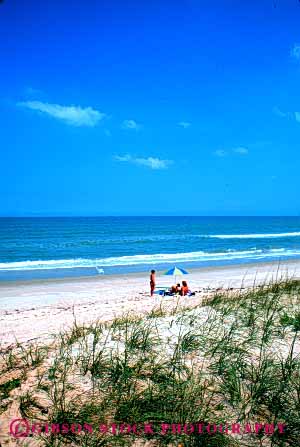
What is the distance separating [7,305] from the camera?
45.1 ft

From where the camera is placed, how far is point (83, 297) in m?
15.2

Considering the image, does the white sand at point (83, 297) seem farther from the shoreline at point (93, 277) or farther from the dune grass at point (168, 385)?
the dune grass at point (168, 385)

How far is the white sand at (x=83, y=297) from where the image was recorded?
956 cm

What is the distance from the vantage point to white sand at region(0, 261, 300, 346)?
376 inches

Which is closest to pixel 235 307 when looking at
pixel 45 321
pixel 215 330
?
pixel 215 330

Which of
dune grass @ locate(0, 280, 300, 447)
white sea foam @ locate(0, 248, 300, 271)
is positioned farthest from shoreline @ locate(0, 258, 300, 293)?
dune grass @ locate(0, 280, 300, 447)

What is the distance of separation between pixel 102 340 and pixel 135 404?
1.81 meters

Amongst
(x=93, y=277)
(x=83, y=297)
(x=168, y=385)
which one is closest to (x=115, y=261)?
(x=93, y=277)

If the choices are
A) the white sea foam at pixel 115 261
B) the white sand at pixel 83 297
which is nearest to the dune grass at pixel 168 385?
the white sand at pixel 83 297

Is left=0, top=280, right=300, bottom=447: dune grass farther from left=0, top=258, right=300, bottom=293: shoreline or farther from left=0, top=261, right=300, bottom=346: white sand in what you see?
left=0, top=258, right=300, bottom=293: shoreline

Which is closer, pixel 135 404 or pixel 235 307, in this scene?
pixel 135 404

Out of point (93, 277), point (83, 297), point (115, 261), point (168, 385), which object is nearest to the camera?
point (168, 385)

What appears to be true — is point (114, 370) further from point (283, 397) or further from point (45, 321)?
point (45, 321)

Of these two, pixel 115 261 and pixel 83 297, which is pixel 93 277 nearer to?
pixel 83 297
